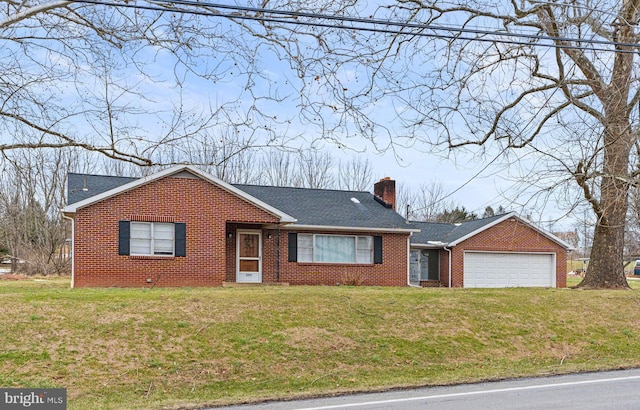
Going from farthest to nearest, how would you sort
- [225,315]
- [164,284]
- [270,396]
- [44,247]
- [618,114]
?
1. [44,247]
2. [164,284]
3. [225,315]
4. [618,114]
5. [270,396]

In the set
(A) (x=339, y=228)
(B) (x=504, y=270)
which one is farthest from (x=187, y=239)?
(B) (x=504, y=270)

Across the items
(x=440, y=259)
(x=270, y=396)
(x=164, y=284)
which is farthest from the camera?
(x=440, y=259)

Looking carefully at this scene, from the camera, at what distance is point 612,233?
70.3ft

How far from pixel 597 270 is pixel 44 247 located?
28.4 meters

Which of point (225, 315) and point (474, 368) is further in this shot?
point (225, 315)

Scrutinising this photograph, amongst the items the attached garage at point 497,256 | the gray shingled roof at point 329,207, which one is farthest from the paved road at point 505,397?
the attached garage at point 497,256

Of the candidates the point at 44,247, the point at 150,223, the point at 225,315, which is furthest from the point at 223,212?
the point at 44,247

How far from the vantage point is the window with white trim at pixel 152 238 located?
68.8 ft

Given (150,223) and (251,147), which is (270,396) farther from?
(150,223)

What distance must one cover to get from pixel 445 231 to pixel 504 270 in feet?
11.7

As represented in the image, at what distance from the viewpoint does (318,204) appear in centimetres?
2681

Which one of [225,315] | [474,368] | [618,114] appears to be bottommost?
[474,368]

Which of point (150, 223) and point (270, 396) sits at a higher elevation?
point (150, 223)

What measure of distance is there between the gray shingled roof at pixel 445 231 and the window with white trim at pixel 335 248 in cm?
Answer: 447
